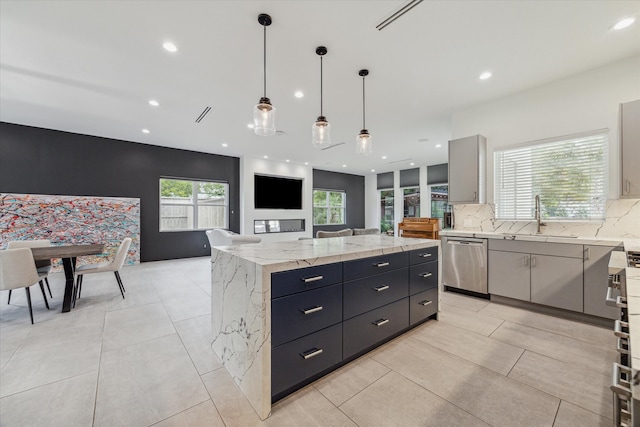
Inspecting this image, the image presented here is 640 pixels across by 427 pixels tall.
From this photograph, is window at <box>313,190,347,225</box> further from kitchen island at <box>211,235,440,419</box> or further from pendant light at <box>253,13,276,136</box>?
kitchen island at <box>211,235,440,419</box>

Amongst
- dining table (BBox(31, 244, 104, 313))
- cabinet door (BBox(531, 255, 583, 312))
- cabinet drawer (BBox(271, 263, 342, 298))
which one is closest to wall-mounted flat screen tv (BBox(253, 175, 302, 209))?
dining table (BBox(31, 244, 104, 313))

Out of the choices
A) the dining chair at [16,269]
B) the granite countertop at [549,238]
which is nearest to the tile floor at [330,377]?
the dining chair at [16,269]

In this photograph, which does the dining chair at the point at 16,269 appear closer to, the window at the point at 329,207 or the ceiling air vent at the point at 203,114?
the ceiling air vent at the point at 203,114

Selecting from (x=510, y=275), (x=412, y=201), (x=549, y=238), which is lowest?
(x=510, y=275)

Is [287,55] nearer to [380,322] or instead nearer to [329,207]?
[380,322]

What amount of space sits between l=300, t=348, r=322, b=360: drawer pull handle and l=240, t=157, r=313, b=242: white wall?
5.94 metres

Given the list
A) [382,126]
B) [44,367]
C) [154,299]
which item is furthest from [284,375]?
[382,126]

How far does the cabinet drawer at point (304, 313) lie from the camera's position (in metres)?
1.52

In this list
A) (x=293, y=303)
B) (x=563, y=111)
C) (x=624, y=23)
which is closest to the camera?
(x=293, y=303)

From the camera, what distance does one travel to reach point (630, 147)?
2.55 meters

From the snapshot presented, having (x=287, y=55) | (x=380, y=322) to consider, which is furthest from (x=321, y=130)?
(x=380, y=322)

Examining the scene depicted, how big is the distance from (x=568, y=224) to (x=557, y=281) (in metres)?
0.79

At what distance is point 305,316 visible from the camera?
165 centimetres

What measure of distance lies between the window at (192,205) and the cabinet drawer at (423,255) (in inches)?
238
